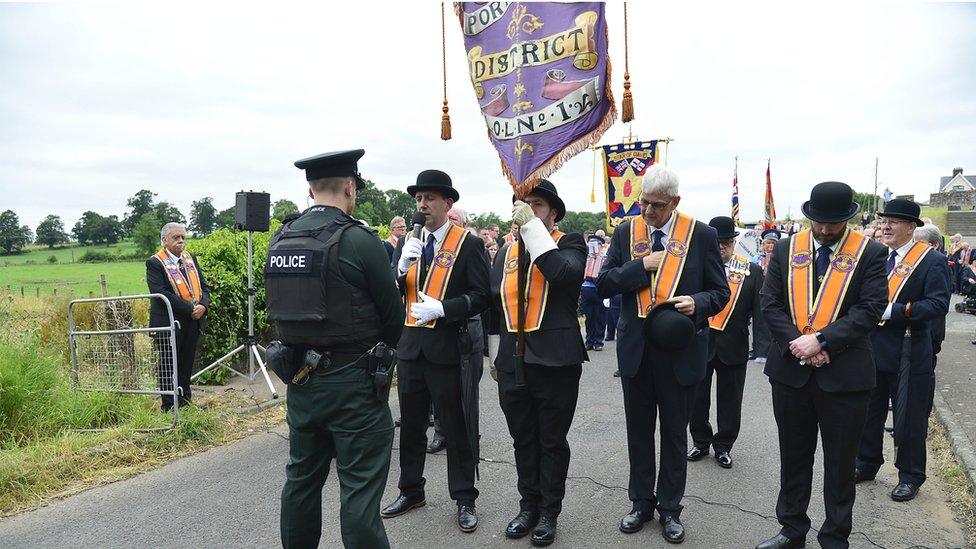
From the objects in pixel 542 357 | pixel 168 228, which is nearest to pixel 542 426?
pixel 542 357

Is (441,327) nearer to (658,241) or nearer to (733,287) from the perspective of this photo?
(658,241)

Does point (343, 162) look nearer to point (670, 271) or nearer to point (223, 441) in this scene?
point (670, 271)

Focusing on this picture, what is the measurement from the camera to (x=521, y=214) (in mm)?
3693

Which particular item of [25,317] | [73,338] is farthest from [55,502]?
[25,317]

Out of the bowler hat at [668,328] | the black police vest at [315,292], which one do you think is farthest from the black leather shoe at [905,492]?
the black police vest at [315,292]

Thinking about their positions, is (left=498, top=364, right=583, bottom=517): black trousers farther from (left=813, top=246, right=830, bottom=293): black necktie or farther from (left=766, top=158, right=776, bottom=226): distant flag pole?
(left=766, top=158, right=776, bottom=226): distant flag pole

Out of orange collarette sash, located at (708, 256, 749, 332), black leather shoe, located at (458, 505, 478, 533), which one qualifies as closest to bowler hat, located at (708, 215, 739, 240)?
orange collarette sash, located at (708, 256, 749, 332)

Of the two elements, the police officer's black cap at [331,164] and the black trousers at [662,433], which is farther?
the black trousers at [662,433]

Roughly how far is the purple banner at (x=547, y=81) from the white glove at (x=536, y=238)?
273 mm

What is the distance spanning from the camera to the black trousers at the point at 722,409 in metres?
5.32

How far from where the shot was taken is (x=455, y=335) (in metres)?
4.11

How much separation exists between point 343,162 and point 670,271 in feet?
6.80

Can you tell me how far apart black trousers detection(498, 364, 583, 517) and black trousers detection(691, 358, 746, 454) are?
6.39ft

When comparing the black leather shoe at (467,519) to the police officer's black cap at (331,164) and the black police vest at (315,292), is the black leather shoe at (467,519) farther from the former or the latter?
the police officer's black cap at (331,164)
